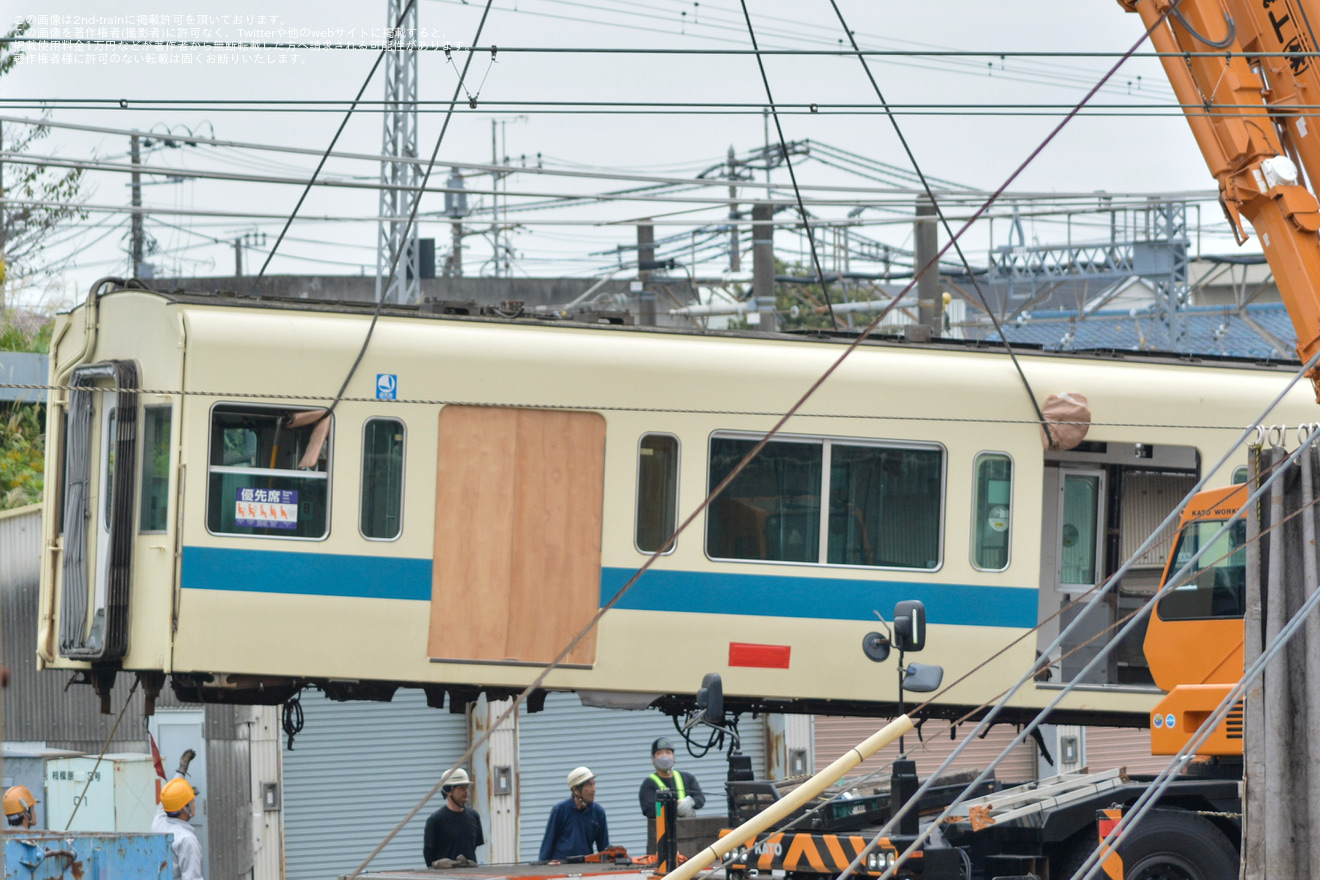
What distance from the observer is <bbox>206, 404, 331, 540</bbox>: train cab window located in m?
9.79

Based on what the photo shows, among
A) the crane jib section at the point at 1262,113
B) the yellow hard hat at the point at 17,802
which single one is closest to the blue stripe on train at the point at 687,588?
the crane jib section at the point at 1262,113

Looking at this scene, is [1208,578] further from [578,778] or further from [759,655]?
[578,778]

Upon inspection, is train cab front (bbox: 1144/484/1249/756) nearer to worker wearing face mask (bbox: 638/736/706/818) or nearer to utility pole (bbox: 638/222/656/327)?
worker wearing face mask (bbox: 638/736/706/818)

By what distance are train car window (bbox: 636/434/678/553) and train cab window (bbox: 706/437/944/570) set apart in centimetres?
28

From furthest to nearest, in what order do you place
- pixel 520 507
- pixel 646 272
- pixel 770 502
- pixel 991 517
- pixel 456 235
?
1. pixel 456 235
2. pixel 646 272
3. pixel 991 517
4. pixel 770 502
5. pixel 520 507

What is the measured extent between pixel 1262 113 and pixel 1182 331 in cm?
2269

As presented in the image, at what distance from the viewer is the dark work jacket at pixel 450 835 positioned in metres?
11.5

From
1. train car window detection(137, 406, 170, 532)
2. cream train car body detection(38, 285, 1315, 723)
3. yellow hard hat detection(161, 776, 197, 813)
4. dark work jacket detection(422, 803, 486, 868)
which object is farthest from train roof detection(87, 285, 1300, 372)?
dark work jacket detection(422, 803, 486, 868)

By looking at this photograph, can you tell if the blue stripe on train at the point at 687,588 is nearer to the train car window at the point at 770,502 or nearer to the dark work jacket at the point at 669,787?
the train car window at the point at 770,502

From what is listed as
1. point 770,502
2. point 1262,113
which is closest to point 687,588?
point 770,502

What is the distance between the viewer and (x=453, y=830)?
38.2 ft

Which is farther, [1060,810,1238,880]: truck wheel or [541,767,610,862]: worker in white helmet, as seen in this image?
[541,767,610,862]: worker in white helmet

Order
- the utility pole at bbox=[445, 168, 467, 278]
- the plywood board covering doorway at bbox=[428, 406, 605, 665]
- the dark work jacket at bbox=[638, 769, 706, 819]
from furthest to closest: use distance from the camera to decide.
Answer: the utility pole at bbox=[445, 168, 467, 278]
the dark work jacket at bbox=[638, 769, 706, 819]
the plywood board covering doorway at bbox=[428, 406, 605, 665]

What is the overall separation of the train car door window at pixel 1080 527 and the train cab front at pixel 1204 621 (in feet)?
6.39
